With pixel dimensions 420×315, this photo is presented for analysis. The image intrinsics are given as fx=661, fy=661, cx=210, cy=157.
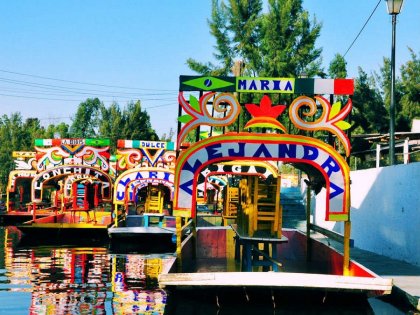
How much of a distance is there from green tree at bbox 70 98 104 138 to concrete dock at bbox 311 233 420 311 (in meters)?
58.4

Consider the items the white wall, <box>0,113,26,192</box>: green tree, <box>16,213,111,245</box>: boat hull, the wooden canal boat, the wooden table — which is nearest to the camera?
the wooden table

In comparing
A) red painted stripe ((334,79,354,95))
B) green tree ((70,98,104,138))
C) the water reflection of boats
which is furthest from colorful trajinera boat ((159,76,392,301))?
green tree ((70,98,104,138))

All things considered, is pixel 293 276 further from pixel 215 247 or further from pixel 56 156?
pixel 56 156

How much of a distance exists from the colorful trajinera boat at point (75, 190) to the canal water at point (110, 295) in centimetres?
567

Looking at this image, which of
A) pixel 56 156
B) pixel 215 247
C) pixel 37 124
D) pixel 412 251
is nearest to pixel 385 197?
pixel 412 251

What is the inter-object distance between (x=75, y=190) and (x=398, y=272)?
16515 millimetres

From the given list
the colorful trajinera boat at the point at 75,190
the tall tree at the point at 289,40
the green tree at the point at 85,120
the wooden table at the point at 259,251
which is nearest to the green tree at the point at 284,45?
the tall tree at the point at 289,40

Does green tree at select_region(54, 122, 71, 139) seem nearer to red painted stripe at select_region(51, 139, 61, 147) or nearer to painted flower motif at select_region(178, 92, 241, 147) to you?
red painted stripe at select_region(51, 139, 61, 147)

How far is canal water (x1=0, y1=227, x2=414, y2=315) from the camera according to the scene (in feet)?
34.4

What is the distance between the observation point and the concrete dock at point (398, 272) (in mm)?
10461

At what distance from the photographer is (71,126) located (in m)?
78.7

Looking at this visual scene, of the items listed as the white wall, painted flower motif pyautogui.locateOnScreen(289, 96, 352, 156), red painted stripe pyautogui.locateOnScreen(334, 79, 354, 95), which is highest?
red painted stripe pyautogui.locateOnScreen(334, 79, 354, 95)

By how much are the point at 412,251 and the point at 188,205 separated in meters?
6.73

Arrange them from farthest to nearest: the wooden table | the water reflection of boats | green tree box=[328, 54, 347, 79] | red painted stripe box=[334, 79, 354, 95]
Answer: green tree box=[328, 54, 347, 79] < the water reflection of boats < the wooden table < red painted stripe box=[334, 79, 354, 95]
